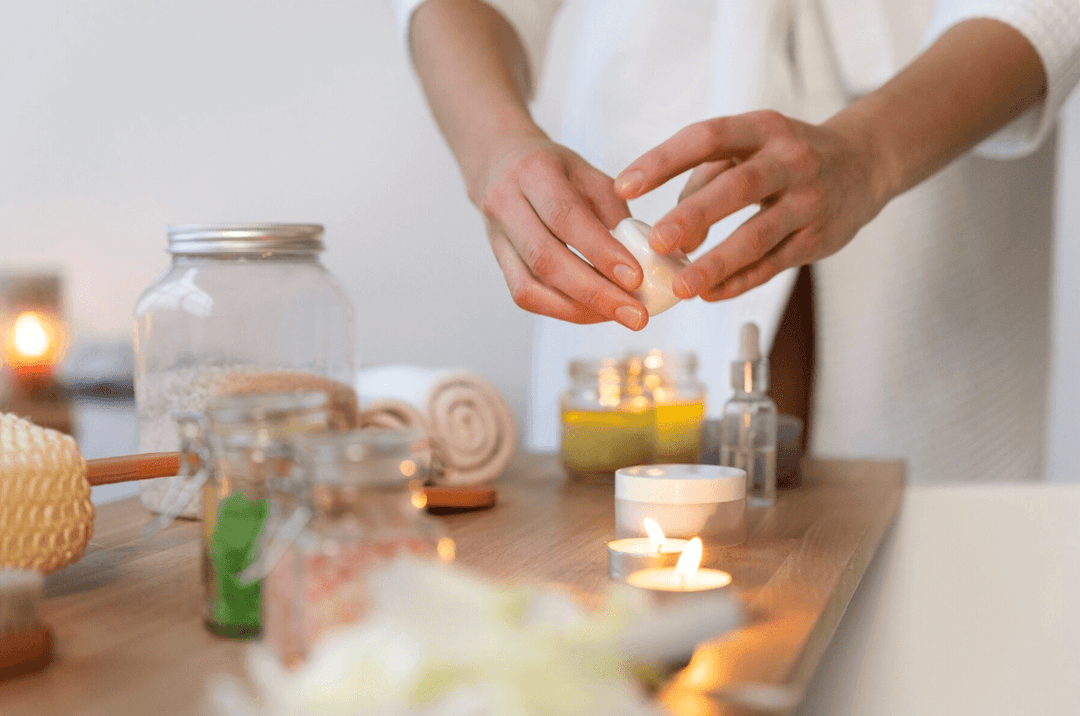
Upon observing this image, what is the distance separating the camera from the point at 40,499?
518 millimetres

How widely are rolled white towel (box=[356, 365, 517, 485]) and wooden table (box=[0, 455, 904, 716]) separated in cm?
4

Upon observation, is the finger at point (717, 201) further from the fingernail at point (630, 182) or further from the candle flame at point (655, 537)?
the candle flame at point (655, 537)

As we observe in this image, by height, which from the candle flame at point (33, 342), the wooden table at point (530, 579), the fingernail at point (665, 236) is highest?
the fingernail at point (665, 236)

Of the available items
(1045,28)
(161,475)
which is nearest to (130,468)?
(161,475)

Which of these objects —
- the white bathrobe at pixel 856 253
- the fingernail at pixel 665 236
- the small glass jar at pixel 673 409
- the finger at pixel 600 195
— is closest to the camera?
the fingernail at pixel 665 236

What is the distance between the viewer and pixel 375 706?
32cm

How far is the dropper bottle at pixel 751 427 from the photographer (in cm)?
79

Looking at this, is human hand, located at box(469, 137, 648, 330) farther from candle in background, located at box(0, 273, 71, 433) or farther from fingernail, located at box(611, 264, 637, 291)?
candle in background, located at box(0, 273, 71, 433)

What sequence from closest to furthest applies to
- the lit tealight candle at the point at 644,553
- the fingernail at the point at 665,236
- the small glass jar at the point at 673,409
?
the lit tealight candle at the point at 644,553, the fingernail at the point at 665,236, the small glass jar at the point at 673,409

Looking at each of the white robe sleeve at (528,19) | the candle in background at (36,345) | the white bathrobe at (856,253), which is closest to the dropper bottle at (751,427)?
the white bathrobe at (856,253)

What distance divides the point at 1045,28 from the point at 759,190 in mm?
427

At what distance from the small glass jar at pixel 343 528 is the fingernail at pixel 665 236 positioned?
33 cm

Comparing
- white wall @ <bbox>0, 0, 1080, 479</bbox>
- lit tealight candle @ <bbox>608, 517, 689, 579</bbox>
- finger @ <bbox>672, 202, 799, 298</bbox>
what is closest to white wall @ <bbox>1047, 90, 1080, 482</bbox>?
white wall @ <bbox>0, 0, 1080, 479</bbox>

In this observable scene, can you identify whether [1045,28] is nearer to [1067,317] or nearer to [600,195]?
[600,195]
